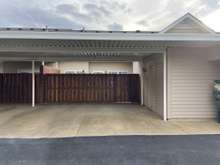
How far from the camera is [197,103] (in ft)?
30.2

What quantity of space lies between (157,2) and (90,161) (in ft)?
32.4

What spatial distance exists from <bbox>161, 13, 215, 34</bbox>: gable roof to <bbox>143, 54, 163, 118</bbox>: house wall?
4.18ft

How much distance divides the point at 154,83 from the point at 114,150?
6.52 metres

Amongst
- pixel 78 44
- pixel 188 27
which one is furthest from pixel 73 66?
pixel 188 27

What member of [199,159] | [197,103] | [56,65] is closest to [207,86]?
[197,103]

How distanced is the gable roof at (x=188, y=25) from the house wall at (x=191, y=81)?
2.65 ft

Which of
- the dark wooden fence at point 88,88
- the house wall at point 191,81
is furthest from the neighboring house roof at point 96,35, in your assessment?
the dark wooden fence at point 88,88

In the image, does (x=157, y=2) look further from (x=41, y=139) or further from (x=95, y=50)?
(x=41, y=139)

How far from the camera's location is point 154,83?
1116cm

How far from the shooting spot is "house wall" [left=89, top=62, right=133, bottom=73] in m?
19.7

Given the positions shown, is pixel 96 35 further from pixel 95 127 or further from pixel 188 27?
pixel 188 27

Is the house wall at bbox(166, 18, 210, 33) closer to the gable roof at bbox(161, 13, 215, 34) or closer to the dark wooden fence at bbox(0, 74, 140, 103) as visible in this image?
the gable roof at bbox(161, 13, 215, 34)

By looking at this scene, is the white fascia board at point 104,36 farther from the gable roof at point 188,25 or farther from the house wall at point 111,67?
the house wall at point 111,67

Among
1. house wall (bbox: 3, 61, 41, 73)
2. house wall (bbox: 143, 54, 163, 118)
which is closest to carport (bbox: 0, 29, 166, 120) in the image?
house wall (bbox: 143, 54, 163, 118)
